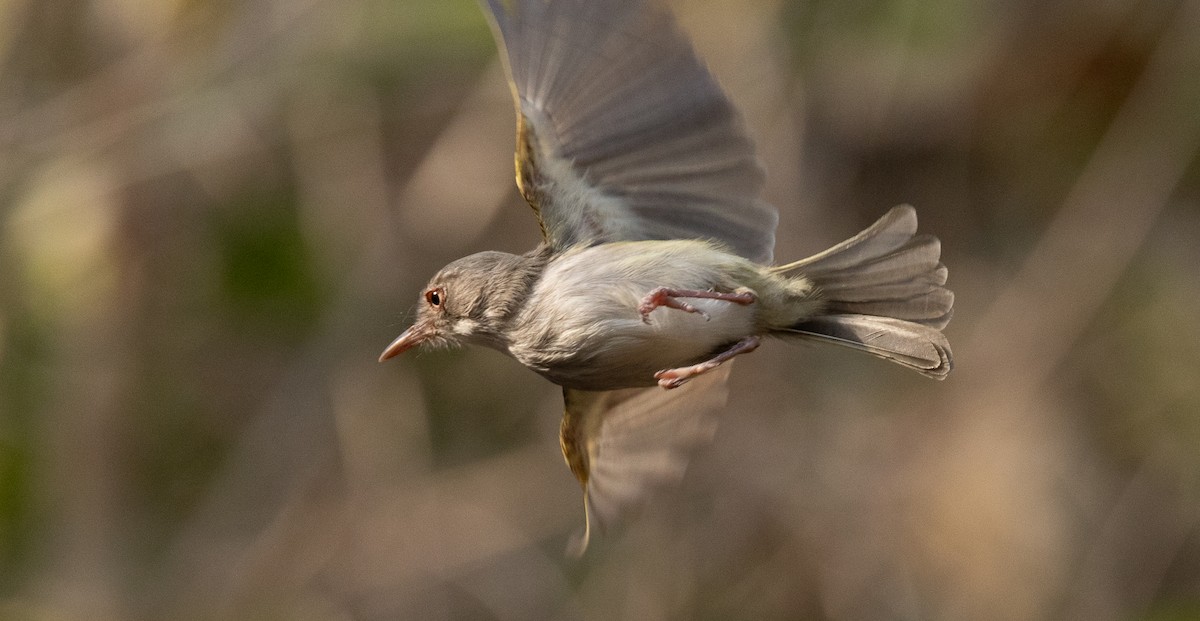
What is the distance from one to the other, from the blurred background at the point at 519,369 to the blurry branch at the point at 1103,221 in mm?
16

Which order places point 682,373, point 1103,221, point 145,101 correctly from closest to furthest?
1. point 682,373
2. point 1103,221
3. point 145,101

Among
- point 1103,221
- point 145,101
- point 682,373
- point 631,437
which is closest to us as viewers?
point 682,373

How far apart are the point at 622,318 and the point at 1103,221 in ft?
13.3

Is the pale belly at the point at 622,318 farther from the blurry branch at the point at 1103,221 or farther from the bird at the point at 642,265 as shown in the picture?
the blurry branch at the point at 1103,221

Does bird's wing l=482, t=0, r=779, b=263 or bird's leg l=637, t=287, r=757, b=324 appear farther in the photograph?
bird's wing l=482, t=0, r=779, b=263

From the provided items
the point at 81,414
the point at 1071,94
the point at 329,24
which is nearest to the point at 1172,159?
the point at 1071,94

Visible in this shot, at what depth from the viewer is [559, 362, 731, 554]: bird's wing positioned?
10.4 feet

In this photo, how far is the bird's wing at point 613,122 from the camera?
3.29 metres

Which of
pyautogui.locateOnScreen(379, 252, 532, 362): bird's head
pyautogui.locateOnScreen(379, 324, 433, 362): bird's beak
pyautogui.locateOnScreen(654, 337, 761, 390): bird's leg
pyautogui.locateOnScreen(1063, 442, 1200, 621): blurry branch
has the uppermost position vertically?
pyautogui.locateOnScreen(654, 337, 761, 390): bird's leg

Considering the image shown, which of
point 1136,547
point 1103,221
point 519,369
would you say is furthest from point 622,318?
point 1136,547

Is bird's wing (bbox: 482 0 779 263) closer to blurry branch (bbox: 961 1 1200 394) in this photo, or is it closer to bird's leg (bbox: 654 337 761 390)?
bird's leg (bbox: 654 337 761 390)

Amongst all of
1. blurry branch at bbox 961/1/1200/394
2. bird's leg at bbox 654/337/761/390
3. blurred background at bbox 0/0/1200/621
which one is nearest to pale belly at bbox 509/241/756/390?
bird's leg at bbox 654/337/761/390

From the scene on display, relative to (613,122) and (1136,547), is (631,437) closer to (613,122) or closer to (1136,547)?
(613,122)

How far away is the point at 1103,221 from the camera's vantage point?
20.7 feet
